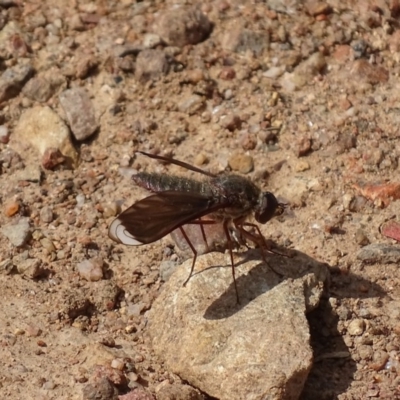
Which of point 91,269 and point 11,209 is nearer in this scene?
point 91,269

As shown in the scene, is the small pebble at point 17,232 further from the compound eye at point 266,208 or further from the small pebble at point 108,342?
the compound eye at point 266,208

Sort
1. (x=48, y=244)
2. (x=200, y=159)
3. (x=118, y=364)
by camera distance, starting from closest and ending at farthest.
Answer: (x=118, y=364) < (x=48, y=244) < (x=200, y=159)

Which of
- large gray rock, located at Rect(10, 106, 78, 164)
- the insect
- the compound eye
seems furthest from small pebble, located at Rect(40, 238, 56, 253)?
the compound eye

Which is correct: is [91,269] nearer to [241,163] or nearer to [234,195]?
[234,195]

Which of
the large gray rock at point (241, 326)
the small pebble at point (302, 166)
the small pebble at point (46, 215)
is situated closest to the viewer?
the large gray rock at point (241, 326)

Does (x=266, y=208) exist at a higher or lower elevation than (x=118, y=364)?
higher

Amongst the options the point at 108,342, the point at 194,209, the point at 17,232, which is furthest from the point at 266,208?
the point at 17,232

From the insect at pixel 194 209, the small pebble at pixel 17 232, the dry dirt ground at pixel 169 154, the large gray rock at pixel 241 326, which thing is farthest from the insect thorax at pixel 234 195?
the small pebble at pixel 17 232

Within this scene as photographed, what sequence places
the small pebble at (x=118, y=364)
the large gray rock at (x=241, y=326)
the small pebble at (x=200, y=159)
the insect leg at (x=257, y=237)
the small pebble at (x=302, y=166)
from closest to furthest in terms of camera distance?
the large gray rock at (x=241, y=326) < the small pebble at (x=118, y=364) < the insect leg at (x=257, y=237) < the small pebble at (x=302, y=166) < the small pebble at (x=200, y=159)

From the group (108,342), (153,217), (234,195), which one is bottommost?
(108,342)
